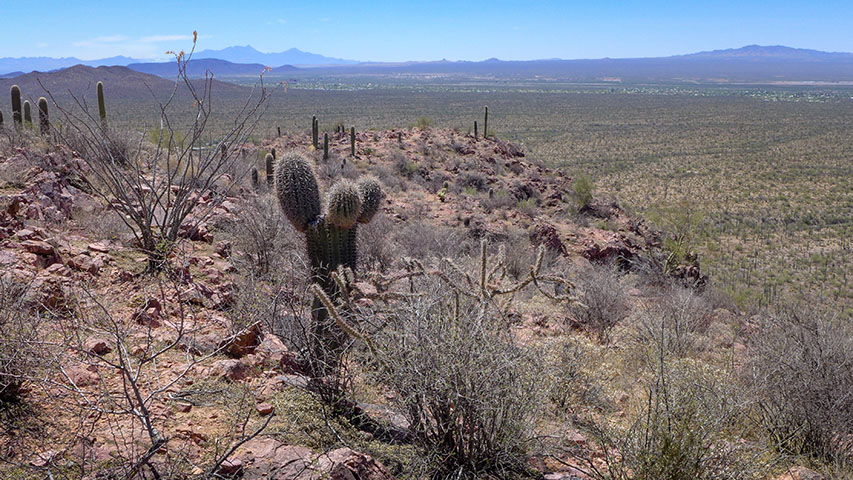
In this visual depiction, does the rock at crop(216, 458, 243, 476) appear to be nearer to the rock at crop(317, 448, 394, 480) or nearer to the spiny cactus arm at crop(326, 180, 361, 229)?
the rock at crop(317, 448, 394, 480)

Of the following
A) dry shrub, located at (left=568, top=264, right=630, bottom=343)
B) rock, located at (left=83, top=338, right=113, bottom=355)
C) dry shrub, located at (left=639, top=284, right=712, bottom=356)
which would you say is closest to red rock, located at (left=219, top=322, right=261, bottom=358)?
rock, located at (left=83, top=338, right=113, bottom=355)

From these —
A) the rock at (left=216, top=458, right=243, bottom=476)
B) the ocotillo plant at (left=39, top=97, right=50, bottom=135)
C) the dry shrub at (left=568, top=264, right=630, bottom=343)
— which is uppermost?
the ocotillo plant at (left=39, top=97, right=50, bottom=135)

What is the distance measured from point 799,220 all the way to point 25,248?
26134 mm

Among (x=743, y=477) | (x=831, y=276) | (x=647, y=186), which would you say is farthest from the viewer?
(x=647, y=186)

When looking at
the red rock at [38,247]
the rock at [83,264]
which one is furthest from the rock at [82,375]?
the red rock at [38,247]

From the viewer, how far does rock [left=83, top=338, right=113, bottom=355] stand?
4.44m

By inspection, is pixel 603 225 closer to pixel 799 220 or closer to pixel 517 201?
pixel 517 201

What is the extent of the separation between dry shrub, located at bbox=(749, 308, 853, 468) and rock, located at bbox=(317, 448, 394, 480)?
3.05 metres

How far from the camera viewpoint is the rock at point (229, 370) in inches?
177

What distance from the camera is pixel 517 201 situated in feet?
63.9

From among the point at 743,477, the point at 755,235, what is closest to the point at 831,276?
the point at 755,235

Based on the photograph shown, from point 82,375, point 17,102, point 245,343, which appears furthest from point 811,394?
point 17,102

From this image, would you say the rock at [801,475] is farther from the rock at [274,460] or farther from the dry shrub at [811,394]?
the rock at [274,460]

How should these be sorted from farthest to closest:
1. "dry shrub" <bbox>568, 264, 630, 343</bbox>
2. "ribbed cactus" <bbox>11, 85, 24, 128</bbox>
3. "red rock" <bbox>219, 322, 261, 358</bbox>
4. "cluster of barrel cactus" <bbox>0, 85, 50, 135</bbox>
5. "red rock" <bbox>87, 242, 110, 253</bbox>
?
"ribbed cactus" <bbox>11, 85, 24, 128</bbox>
"cluster of barrel cactus" <bbox>0, 85, 50, 135</bbox>
"dry shrub" <bbox>568, 264, 630, 343</bbox>
"red rock" <bbox>87, 242, 110, 253</bbox>
"red rock" <bbox>219, 322, 261, 358</bbox>
